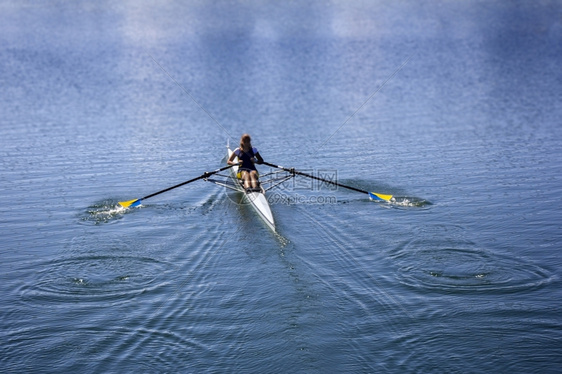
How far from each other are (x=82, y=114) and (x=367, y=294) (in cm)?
2977

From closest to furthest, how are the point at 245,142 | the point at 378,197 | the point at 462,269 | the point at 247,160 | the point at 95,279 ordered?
the point at 95,279 → the point at 462,269 → the point at 378,197 → the point at 245,142 → the point at 247,160

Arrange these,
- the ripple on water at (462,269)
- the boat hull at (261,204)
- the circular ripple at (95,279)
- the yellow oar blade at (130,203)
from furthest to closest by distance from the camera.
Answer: the yellow oar blade at (130,203) < the boat hull at (261,204) < the ripple on water at (462,269) < the circular ripple at (95,279)

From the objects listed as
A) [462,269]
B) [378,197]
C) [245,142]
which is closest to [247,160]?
[245,142]

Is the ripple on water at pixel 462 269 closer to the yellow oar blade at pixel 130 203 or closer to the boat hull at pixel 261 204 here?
the boat hull at pixel 261 204

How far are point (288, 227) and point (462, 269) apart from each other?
19.5 ft

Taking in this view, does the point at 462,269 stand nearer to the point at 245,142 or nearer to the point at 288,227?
the point at 288,227

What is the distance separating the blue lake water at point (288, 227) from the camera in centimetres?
1294

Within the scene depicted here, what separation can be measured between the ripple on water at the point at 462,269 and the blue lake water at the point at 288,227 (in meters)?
0.07

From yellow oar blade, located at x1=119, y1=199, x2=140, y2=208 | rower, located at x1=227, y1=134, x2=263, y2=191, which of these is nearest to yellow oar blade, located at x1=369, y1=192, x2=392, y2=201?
rower, located at x1=227, y1=134, x2=263, y2=191

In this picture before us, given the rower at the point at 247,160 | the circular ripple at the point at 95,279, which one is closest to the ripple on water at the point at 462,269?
the circular ripple at the point at 95,279

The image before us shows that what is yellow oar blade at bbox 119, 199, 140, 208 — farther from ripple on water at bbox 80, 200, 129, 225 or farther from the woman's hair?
the woman's hair

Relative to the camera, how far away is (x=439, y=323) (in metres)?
13.6

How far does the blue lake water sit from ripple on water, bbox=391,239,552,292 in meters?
0.07

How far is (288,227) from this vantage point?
19.7 m
